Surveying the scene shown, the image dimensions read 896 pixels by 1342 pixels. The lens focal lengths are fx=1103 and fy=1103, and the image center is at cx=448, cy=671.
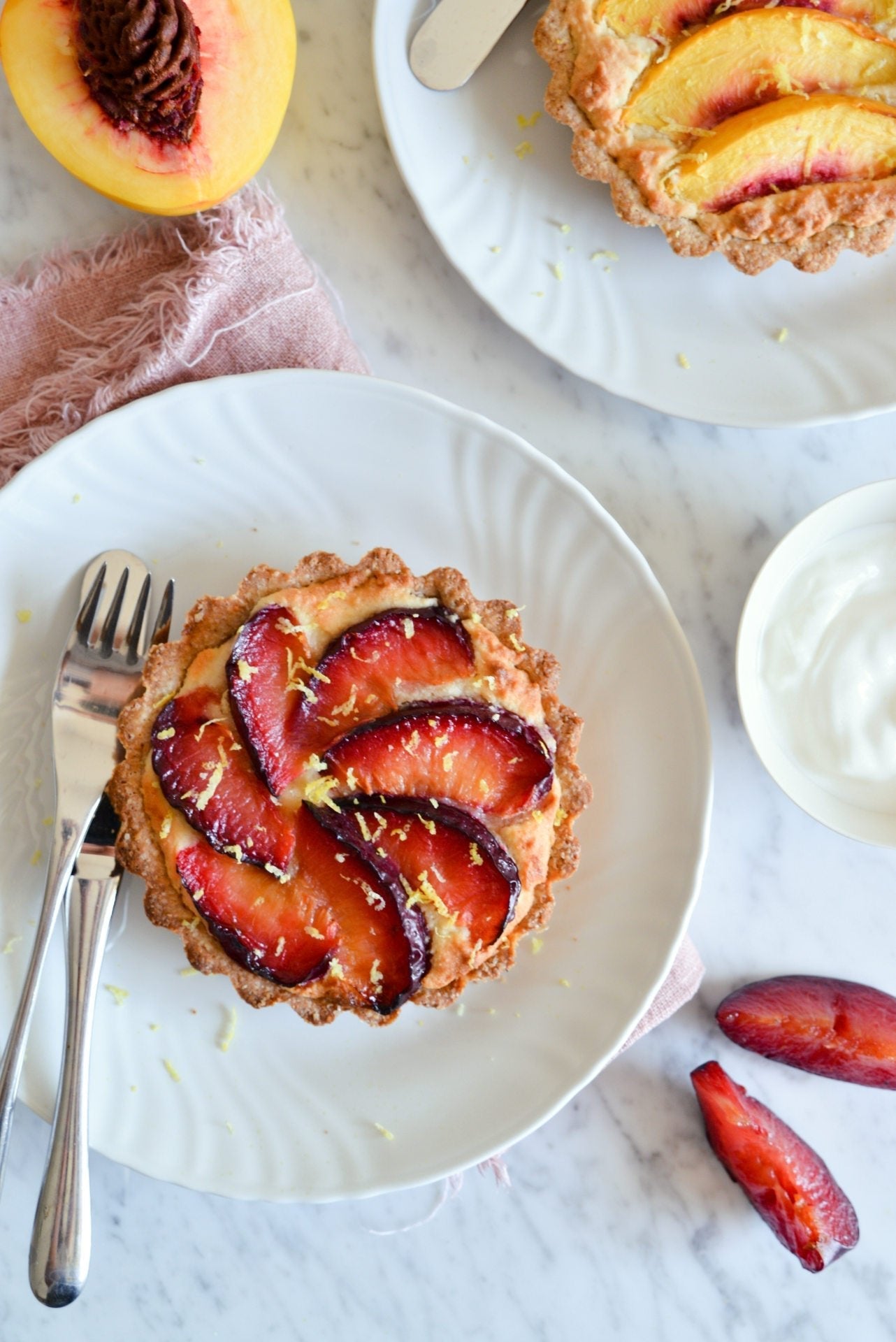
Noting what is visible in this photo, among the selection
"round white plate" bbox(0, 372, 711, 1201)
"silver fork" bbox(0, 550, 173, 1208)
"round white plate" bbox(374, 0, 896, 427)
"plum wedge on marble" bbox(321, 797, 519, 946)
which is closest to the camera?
Answer: "plum wedge on marble" bbox(321, 797, 519, 946)

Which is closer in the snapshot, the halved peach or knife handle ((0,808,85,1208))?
knife handle ((0,808,85,1208))

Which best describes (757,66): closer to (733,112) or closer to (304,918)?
(733,112)

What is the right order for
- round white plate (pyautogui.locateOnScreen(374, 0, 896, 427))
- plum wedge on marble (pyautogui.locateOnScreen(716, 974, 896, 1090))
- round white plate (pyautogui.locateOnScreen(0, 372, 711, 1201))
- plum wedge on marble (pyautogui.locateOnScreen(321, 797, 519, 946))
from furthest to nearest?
plum wedge on marble (pyautogui.locateOnScreen(716, 974, 896, 1090)) → round white plate (pyautogui.locateOnScreen(374, 0, 896, 427)) → round white plate (pyautogui.locateOnScreen(0, 372, 711, 1201)) → plum wedge on marble (pyautogui.locateOnScreen(321, 797, 519, 946))

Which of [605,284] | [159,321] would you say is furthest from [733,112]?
[159,321]

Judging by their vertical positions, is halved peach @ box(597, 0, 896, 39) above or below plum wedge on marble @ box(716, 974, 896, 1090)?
above

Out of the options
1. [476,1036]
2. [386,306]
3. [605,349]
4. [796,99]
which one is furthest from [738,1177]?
[796,99]

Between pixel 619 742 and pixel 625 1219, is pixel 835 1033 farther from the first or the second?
→ pixel 619 742

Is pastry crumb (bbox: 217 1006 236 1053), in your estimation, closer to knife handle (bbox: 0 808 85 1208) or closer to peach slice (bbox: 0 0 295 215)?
knife handle (bbox: 0 808 85 1208)

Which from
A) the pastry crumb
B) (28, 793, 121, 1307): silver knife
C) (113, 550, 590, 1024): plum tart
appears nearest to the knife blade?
(28, 793, 121, 1307): silver knife
